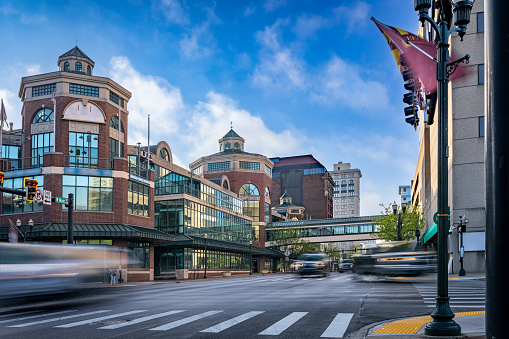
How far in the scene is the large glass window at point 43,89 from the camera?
46.2m

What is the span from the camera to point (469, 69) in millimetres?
38875

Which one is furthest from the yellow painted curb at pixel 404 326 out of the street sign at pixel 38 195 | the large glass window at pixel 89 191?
the large glass window at pixel 89 191

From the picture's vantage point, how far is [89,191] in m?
45.2

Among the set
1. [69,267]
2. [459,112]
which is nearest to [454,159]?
[459,112]

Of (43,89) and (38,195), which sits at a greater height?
(43,89)

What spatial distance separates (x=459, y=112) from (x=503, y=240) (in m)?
42.1

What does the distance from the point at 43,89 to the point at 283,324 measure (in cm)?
4190

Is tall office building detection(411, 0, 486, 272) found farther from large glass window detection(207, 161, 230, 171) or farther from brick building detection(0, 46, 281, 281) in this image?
large glass window detection(207, 161, 230, 171)

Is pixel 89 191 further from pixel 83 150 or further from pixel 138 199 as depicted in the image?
pixel 138 199

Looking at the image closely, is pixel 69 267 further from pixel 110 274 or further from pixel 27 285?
pixel 110 274

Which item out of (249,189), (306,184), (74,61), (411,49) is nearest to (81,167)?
(74,61)

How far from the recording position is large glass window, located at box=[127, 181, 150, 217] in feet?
159

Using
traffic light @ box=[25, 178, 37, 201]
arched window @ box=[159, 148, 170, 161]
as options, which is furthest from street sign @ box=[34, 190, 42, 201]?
arched window @ box=[159, 148, 170, 161]

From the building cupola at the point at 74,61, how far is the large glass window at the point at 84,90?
3.25 metres
